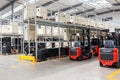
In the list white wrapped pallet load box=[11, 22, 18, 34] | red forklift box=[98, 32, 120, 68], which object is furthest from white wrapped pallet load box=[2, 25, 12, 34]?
red forklift box=[98, 32, 120, 68]

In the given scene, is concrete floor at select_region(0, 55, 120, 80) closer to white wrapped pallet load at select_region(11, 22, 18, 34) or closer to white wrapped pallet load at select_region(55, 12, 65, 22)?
white wrapped pallet load at select_region(55, 12, 65, 22)

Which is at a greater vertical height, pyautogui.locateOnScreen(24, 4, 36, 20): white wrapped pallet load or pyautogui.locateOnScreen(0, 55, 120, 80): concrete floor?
pyautogui.locateOnScreen(24, 4, 36, 20): white wrapped pallet load

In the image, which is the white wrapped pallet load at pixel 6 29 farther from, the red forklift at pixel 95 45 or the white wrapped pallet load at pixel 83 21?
the red forklift at pixel 95 45

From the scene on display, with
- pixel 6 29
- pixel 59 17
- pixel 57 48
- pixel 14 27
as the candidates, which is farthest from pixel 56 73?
pixel 6 29

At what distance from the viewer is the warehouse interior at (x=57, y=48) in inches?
269

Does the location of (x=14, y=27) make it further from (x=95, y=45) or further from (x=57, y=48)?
(x=95, y=45)

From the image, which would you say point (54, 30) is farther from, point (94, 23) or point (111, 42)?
point (111, 42)

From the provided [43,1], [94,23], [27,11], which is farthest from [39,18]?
[43,1]

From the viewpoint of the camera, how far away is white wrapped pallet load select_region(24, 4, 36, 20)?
9.68 metres

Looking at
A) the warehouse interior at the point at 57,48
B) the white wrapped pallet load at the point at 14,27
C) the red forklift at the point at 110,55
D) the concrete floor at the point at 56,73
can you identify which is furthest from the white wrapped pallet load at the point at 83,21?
the white wrapped pallet load at the point at 14,27

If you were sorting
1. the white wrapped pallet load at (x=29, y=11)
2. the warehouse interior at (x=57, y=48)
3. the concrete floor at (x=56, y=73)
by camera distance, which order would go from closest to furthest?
the concrete floor at (x=56, y=73)
the warehouse interior at (x=57, y=48)
the white wrapped pallet load at (x=29, y=11)

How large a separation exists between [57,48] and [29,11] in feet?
→ 11.7

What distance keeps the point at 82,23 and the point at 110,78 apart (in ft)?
25.3

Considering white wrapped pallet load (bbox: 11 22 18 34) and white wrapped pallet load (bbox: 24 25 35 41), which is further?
white wrapped pallet load (bbox: 11 22 18 34)
